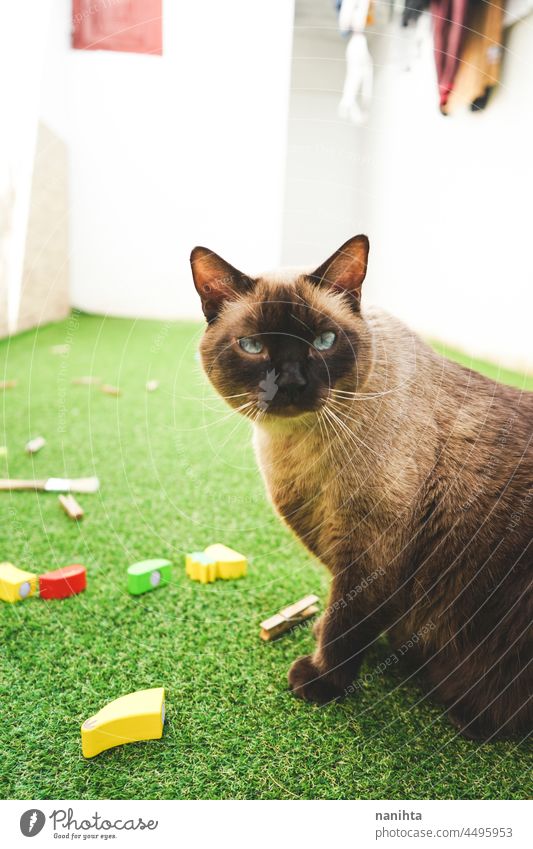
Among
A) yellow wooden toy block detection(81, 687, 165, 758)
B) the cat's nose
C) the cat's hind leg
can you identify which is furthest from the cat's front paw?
the cat's nose

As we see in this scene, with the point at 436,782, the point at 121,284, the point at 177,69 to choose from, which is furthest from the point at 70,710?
the point at 177,69

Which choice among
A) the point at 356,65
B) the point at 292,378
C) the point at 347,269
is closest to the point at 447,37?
the point at 356,65

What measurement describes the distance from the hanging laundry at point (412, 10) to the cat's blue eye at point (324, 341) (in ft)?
1.95

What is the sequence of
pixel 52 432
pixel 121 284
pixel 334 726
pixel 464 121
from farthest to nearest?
pixel 52 432 → pixel 121 284 → pixel 464 121 → pixel 334 726

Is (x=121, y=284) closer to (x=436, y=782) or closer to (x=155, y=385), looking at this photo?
(x=155, y=385)

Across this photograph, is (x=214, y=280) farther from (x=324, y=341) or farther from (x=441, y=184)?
(x=441, y=184)

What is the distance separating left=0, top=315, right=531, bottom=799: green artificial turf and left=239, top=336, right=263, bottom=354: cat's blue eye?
15 centimetres

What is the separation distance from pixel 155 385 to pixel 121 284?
80cm

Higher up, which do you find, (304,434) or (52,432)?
(304,434)

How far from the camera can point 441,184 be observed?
108cm

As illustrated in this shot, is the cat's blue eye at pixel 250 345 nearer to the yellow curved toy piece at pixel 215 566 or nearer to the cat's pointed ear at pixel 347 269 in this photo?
the cat's pointed ear at pixel 347 269

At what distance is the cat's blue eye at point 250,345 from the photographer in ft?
3.13
